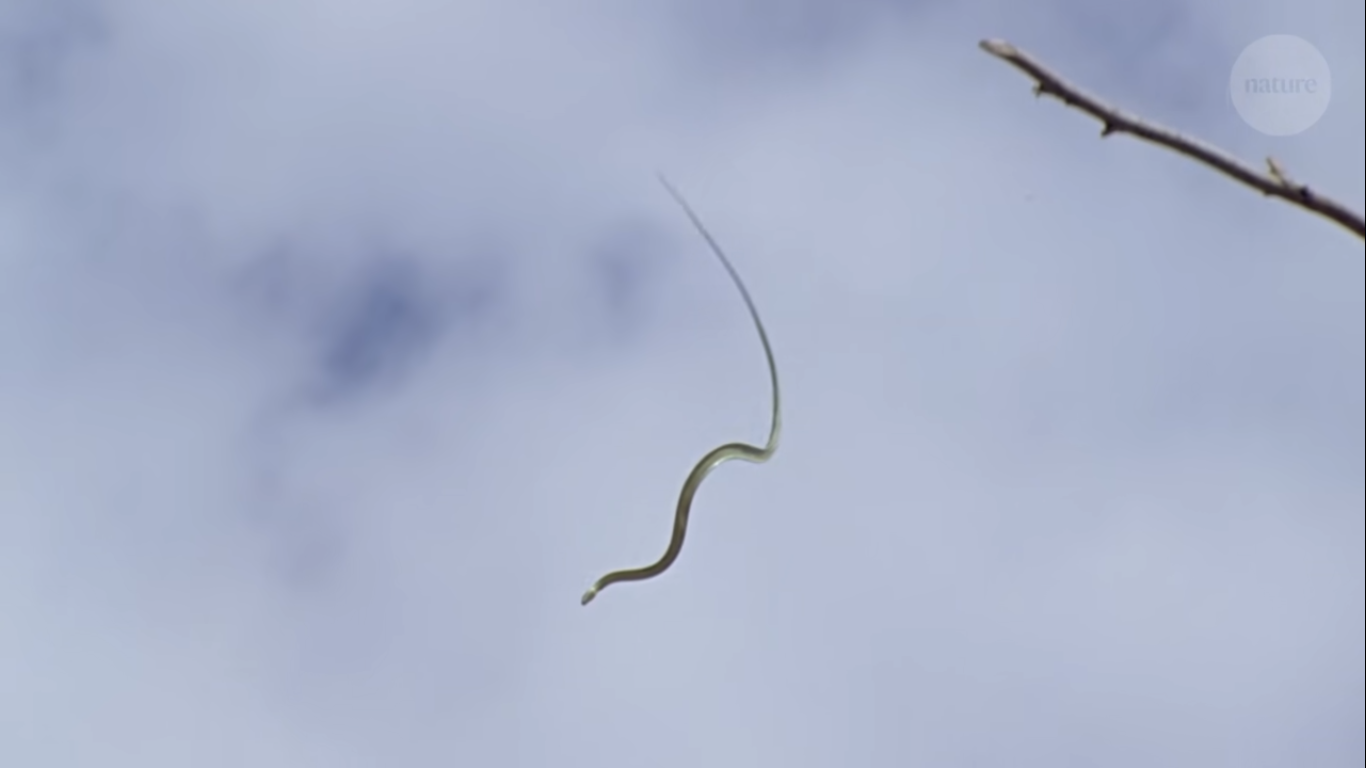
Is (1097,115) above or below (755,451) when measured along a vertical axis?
above

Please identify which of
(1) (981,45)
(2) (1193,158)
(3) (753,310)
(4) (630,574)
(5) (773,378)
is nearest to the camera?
(2) (1193,158)

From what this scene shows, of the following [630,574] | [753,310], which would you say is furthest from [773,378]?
[630,574]

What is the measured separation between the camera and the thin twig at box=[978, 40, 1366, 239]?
10.5ft

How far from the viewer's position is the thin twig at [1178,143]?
3.20m

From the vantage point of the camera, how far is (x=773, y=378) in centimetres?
779

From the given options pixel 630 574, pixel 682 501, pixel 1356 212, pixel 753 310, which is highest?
pixel 1356 212

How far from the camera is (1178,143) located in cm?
322

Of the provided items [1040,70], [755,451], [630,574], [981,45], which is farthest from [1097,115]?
[630,574]

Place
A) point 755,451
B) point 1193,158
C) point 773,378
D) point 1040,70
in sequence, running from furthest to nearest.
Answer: point 755,451
point 773,378
point 1040,70
point 1193,158

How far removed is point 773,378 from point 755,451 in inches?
58.6

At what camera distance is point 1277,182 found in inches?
132

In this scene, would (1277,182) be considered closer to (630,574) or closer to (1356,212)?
(1356,212)

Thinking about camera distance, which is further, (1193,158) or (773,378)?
(773,378)

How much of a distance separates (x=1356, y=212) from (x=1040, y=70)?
0.75 m
